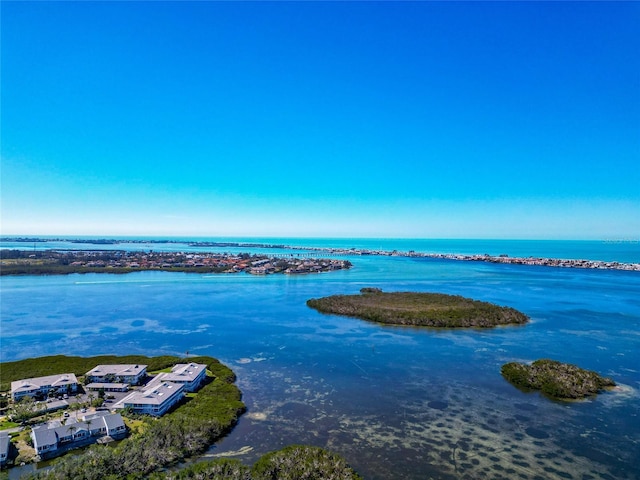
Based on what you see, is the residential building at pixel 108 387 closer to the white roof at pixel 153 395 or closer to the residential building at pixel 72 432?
the white roof at pixel 153 395

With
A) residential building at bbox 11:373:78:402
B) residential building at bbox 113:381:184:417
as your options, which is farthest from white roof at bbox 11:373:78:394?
residential building at bbox 113:381:184:417

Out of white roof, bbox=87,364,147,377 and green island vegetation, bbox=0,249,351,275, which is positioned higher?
green island vegetation, bbox=0,249,351,275

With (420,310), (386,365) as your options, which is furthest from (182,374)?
(420,310)

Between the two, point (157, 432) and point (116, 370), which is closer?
point (157, 432)

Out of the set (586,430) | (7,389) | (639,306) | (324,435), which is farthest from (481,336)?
(7,389)

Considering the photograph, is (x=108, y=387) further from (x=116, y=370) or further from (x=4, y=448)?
(x=4, y=448)

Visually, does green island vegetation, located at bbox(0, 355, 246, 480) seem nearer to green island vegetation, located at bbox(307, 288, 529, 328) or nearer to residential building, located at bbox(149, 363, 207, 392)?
residential building, located at bbox(149, 363, 207, 392)
